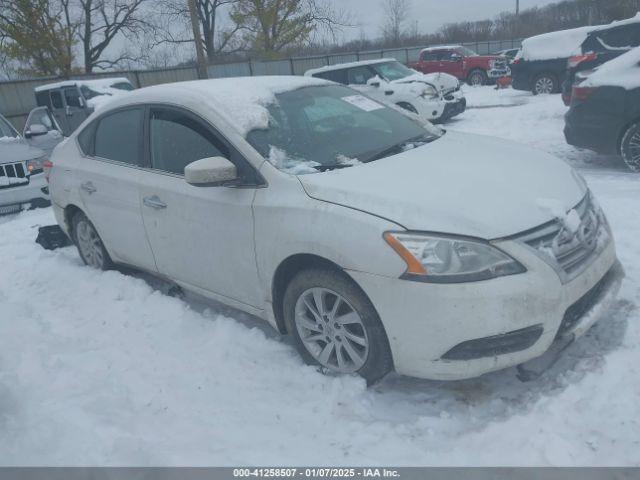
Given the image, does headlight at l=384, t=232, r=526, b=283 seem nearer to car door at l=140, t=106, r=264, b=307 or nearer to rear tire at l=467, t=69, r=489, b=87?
car door at l=140, t=106, r=264, b=307

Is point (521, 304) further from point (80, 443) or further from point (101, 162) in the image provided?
point (101, 162)

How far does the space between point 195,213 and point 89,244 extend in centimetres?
192

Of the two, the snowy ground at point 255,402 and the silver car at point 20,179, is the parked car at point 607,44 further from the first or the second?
the silver car at point 20,179

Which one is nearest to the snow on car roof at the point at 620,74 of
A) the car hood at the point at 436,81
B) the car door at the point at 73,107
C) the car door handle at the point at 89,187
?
the car hood at the point at 436,81

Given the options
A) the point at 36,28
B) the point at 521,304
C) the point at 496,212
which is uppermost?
the point at 36,28

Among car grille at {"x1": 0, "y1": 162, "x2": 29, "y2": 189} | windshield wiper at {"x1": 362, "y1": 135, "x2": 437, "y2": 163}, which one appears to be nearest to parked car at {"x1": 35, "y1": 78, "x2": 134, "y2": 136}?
car grille at {"x1": 0, "y1": 162, "x2": 29, "y2": 189}

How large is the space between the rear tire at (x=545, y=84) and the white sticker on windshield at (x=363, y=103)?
513 inches

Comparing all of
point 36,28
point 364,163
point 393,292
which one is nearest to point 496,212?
point 393,292

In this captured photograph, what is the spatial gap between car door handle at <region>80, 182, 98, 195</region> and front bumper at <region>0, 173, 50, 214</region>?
3.43m

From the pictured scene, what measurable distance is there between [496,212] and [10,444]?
8.79 ft

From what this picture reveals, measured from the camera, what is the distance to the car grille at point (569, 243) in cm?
253

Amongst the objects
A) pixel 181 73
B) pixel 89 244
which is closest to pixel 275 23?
pixel 181 73

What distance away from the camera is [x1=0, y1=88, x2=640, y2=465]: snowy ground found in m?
2.46

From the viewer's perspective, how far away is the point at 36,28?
2412cm
